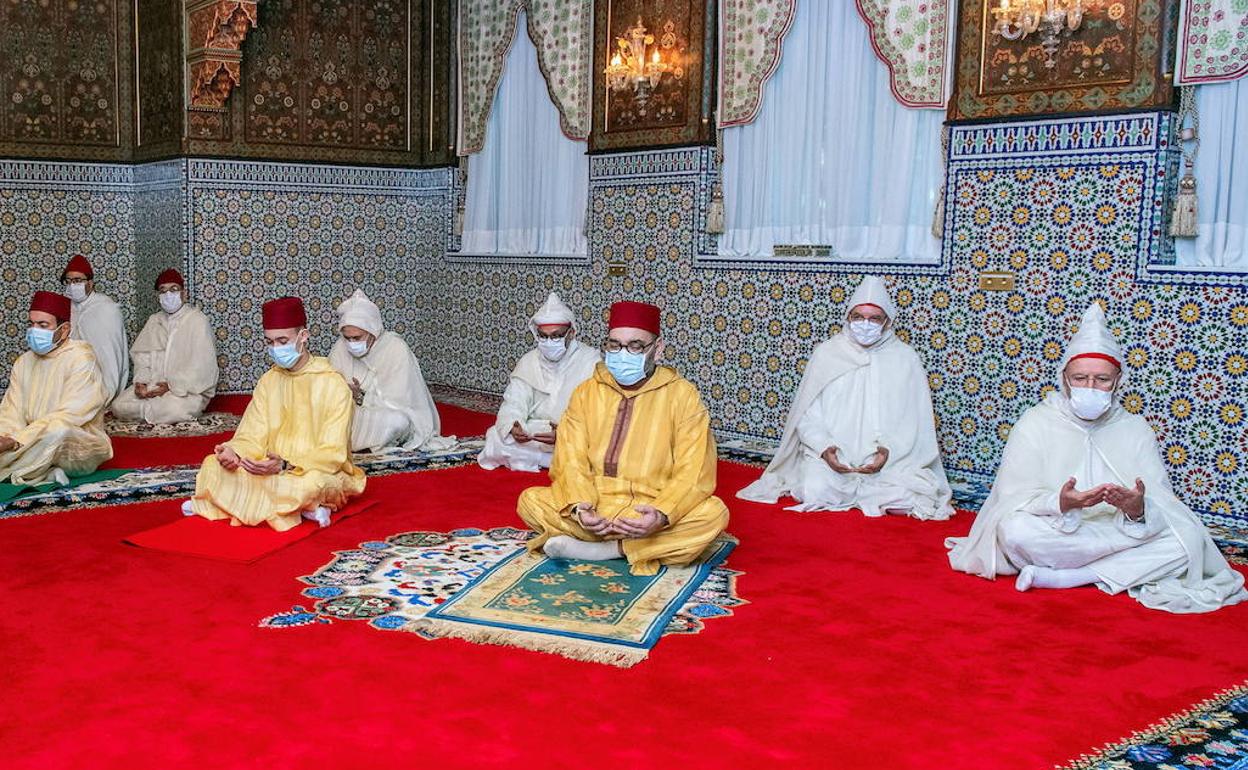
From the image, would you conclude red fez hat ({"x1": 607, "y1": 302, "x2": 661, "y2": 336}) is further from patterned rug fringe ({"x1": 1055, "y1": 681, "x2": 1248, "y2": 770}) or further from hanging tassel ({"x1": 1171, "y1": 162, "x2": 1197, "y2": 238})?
hanging tassel ({"x1": 1171, "y1": 162, "x2": 1197, "y2": 238})

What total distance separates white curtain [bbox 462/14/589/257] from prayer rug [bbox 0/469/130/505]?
11.0ft

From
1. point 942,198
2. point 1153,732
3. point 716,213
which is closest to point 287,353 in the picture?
point 716,213

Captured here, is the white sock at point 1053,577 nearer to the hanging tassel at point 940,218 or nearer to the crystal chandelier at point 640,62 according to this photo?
the hanging tassel at point 940,218

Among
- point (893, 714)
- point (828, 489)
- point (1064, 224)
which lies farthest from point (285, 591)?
point (1064, 224)

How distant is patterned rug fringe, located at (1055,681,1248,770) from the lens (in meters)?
2.70

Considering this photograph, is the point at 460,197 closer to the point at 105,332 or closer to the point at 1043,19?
the point at 105,332

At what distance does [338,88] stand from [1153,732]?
7409 millimetres

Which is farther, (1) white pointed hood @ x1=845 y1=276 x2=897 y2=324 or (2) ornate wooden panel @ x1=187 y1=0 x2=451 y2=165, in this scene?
(2) ornate wooden panel @ x1=187 y1=0 x2=451 y2=165

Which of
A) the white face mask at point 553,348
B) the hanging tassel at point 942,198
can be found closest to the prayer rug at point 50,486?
the white face mask at point 553,348

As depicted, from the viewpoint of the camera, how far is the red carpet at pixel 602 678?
271cm

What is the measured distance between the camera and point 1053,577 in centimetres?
403

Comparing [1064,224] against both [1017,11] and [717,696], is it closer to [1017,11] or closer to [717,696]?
[1017,11]

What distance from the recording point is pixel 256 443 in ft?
15.6

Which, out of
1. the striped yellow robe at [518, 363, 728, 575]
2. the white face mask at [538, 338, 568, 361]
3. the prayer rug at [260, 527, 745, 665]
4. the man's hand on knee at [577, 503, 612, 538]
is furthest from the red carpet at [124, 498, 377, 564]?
the white face mask at [538, 338, 568, 361]
